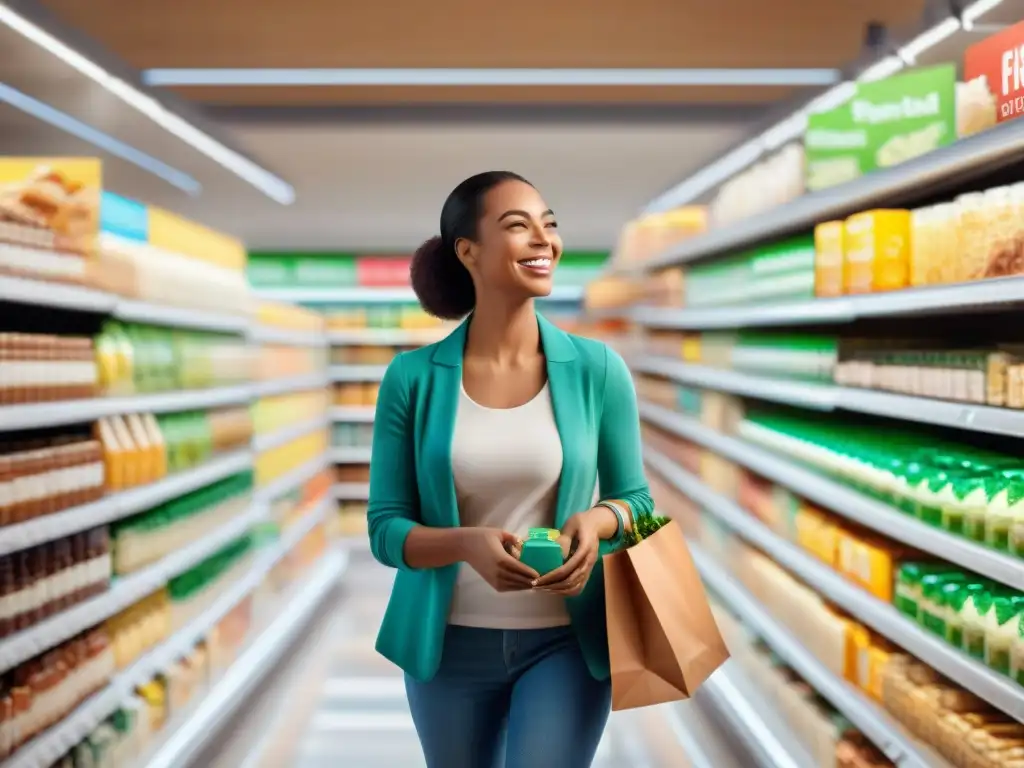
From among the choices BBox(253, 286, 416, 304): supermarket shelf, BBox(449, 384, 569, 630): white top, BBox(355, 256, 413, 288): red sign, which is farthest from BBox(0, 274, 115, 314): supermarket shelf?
BBox(355, 256, 413, 288): red sign

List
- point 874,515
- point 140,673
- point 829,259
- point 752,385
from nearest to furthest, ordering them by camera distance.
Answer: point 874,515, point 829,259, point 140,673, point 752,385

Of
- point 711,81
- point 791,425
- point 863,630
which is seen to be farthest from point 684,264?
point 863,630

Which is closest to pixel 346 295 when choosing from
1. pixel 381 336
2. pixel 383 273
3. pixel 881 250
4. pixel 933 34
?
pixel 383 273

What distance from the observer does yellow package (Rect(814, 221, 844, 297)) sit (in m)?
3.45

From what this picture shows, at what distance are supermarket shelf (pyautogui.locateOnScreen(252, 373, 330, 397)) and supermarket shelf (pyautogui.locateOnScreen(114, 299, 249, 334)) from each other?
0.49 m

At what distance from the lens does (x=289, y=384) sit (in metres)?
6.91

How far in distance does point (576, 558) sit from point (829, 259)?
204 cm

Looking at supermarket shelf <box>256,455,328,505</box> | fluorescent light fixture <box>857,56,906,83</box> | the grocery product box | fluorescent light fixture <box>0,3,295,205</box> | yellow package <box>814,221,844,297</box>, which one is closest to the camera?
the grocery product box

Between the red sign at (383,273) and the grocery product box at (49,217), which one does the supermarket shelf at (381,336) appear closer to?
the red sign at (383,273)

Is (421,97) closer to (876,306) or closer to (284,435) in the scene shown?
(284,435)

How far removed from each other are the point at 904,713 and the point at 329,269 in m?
8.83

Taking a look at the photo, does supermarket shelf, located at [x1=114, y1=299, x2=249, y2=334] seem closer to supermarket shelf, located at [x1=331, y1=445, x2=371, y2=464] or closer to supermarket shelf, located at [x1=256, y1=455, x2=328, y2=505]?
supermarket shelf, located at [x1=256, y1=455, x2=328, y2=505]

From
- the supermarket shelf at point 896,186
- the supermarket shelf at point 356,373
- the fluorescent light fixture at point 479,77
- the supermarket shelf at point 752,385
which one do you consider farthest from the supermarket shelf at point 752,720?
the supermarket shelf at point 356,373

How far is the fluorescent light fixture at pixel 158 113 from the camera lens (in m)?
4.65
